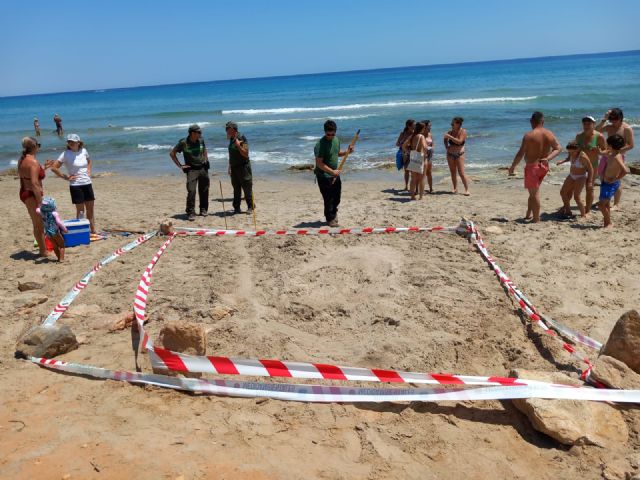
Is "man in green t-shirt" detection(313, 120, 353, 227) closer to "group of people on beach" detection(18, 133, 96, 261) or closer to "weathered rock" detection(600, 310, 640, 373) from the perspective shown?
"group of people on beach" detection(18, 133, 96, 261)

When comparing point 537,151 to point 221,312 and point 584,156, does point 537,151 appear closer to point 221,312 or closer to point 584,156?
point 584,156

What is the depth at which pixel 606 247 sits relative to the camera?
22.7 ft

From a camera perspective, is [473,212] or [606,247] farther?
[473,212]

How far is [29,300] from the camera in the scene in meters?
5.61

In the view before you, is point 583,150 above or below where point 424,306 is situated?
above

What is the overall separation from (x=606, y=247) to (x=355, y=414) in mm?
4899

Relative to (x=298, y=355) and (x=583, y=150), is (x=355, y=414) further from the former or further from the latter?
(x=583, y=150)

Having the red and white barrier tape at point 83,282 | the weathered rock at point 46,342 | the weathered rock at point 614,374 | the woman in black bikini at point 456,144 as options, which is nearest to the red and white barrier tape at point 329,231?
the red and white barrier tape at point 83,282

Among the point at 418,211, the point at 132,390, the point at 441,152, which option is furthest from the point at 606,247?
the point at 441,152

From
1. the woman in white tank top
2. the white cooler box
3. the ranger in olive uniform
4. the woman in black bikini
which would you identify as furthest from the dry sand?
the woman in black bikini

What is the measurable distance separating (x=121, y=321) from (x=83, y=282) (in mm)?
1409

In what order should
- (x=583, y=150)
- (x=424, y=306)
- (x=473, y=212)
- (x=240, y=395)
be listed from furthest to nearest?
(x=473, y=212) → (x=583, y=150) → (x=424, y=306) → (x=240, y=395)

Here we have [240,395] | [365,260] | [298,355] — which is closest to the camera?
[240,395]

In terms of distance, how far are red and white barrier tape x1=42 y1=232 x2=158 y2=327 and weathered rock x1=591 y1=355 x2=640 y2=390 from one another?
435 cm
